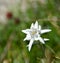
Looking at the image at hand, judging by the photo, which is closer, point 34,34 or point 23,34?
point 34,34

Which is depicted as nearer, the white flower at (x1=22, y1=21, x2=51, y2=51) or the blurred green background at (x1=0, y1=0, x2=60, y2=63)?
the white flower at (x1=22, y1=21, x2=51, y2=51)

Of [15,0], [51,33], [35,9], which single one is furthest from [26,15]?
[51,33]

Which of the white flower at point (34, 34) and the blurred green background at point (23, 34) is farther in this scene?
the blurred green background at point (23, 34)

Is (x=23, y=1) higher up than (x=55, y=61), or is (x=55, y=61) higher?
(x=23, y=1)

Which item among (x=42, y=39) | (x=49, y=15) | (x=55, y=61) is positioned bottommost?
(x=55, y=61)

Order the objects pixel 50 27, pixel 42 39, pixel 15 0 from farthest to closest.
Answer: pixel 15 0, pixel 50 27, pixel 42 39

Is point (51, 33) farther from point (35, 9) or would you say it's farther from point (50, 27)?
point (35, 9)

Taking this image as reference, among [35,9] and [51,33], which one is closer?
[51,33]

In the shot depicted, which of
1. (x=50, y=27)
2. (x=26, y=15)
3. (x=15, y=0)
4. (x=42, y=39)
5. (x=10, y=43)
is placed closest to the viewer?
(x=42, y=39)
